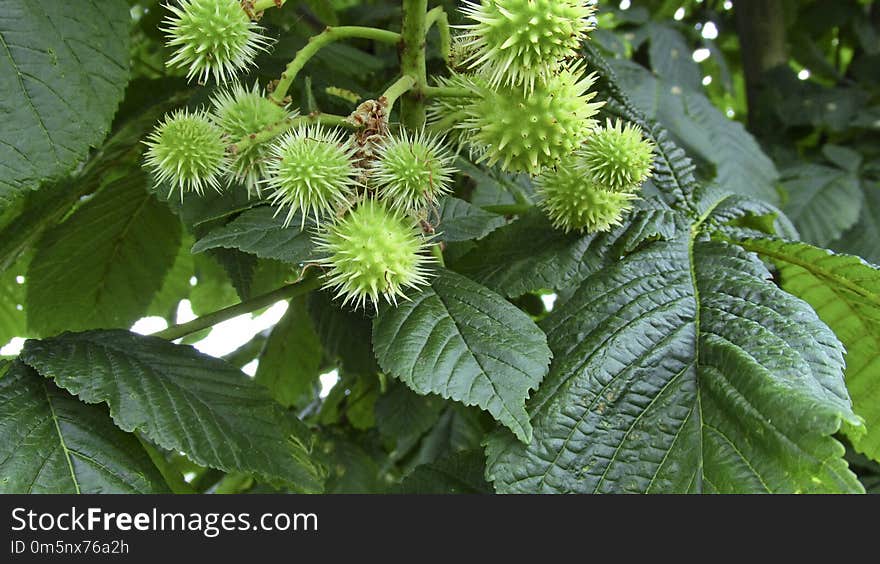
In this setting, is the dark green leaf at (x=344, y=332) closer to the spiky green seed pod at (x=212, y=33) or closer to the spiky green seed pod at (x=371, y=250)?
the spiky green seed pod at (x=371, y=250)

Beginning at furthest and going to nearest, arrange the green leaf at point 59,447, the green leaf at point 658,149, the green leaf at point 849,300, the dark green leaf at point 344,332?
1. the dark green leaf at point 344,332
2. the green leaf at point 658,149
3. the green leaf at point 849,300
4. the green leaf at point 59,447

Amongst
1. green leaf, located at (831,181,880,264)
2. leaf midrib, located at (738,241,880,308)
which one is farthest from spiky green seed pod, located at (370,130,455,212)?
green leaf, located at (831,181,880,264)

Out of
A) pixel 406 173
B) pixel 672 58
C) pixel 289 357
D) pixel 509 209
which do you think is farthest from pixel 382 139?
pixel 672 58

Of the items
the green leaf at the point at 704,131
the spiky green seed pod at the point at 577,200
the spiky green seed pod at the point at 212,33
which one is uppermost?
the green leaf at the point at 704,131

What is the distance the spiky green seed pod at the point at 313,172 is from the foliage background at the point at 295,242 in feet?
0.41

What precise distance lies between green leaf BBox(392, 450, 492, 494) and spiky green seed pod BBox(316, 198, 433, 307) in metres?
0.43

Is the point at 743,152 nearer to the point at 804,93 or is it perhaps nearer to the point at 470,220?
the point at 804,93

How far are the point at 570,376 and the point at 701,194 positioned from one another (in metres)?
0.70

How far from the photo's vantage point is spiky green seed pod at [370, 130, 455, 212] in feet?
4.25

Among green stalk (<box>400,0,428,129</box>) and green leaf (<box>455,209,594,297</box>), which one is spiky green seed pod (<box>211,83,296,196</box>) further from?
green leaf (<box>455,209,594,297</box>)

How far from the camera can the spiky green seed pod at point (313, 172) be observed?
4.16 ft

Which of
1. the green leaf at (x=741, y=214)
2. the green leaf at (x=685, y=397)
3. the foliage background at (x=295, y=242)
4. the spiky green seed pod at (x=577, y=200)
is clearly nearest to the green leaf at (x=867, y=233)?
the foliage background at (x=295, y=242)

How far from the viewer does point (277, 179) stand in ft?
4.20

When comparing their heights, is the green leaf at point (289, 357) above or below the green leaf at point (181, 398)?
above
